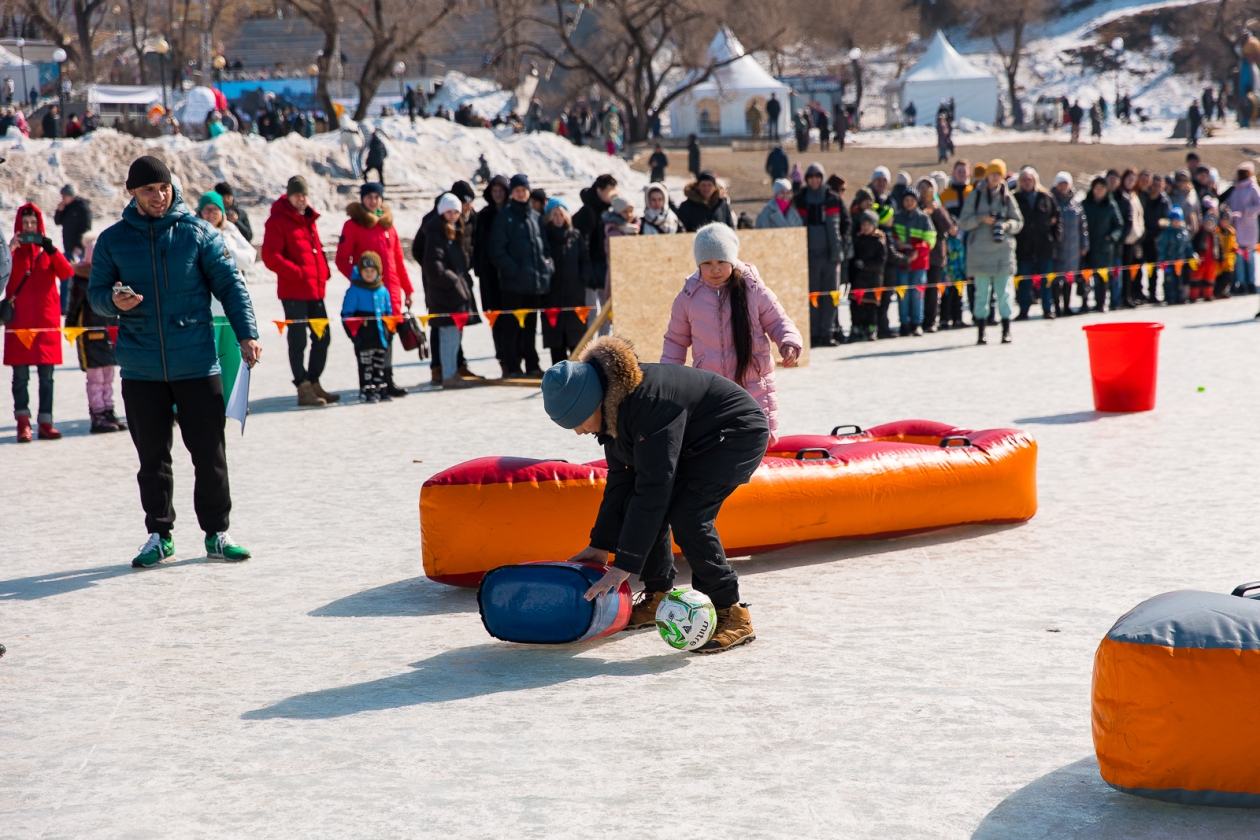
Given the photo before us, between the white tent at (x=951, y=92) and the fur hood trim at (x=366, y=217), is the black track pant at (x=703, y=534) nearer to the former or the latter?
the fur hood trim at (x=366, y=217)

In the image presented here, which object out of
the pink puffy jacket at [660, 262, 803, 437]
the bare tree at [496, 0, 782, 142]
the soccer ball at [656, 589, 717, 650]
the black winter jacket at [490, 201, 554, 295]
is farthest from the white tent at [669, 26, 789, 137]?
the soccer ball at [656, 589, 717, 650]

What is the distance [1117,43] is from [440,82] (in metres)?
35.0

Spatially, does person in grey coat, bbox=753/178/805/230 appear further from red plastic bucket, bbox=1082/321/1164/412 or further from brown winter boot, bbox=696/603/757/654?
brown winter boot, bbox=696/603/757/654

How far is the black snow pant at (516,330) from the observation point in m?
12.2

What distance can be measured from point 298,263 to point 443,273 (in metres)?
1.37

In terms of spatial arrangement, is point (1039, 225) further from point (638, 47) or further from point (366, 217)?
point (638, 47)

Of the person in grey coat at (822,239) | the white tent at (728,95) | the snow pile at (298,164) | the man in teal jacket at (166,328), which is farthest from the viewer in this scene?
the white tent at (728,95)

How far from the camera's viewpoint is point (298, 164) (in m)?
33.5

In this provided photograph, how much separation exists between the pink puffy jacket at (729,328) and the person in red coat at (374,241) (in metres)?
5.06

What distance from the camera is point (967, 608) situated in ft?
17.3

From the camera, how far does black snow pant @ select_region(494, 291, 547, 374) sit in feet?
39.9

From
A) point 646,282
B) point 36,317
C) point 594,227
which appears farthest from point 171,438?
point 594,227

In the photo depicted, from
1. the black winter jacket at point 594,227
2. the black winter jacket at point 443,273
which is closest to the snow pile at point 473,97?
the black winter jacket at point 594,227

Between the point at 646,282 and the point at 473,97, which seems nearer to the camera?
the point at 646,282
